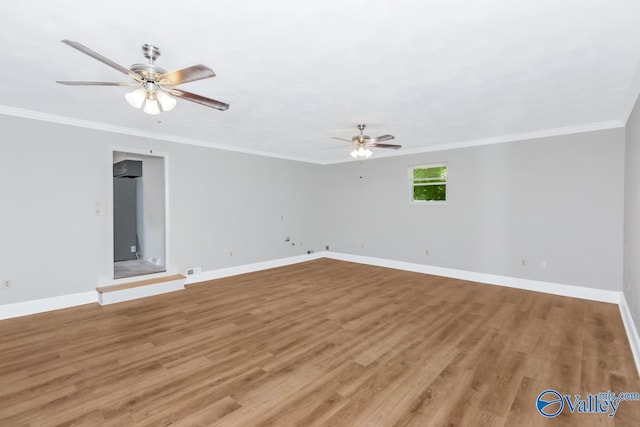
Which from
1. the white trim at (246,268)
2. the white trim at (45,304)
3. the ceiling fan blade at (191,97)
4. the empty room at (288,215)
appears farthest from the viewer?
the white trim at (246,268)

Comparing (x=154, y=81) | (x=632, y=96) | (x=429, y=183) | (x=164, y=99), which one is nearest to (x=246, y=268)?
(x=429, y=183)

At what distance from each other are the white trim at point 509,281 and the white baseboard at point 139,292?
4.25 meters

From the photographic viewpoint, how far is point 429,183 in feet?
20.8

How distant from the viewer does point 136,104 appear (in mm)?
2438

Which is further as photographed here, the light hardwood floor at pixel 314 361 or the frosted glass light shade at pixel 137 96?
the frosted glass light shade at pixel 137 96

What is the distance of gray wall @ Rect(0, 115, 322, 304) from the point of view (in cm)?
388

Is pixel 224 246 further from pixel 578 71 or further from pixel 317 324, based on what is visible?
pixel 578 71

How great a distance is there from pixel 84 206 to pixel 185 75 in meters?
3.51

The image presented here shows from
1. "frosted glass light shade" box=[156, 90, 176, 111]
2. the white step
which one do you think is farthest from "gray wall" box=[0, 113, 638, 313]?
"frosted glass light shade" box=[156, 90, 176, 111]

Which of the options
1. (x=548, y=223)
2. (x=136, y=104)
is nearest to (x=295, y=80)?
(x=136, y=104)
